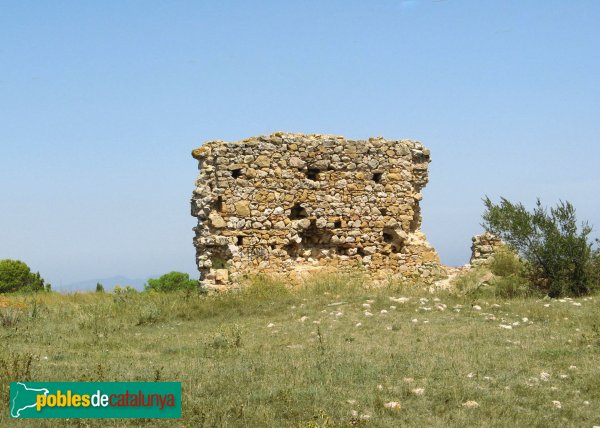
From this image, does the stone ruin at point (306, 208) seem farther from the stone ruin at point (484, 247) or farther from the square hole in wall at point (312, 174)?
the stone ruin at point (484, 247)

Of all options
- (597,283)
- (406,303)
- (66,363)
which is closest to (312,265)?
(406,303)

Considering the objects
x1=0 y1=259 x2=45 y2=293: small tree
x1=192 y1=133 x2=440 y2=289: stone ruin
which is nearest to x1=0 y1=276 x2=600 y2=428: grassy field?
x1=192 y1=133 x2=440 y2=289: stone ruin

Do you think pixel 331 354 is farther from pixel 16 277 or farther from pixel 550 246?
pixel 16 277

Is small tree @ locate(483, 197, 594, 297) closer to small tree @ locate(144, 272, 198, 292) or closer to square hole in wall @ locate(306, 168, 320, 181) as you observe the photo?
square hole in wall @ locate(306, 168, 320, 181)

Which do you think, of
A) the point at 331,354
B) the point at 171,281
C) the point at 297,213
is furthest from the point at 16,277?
the point at 331,354

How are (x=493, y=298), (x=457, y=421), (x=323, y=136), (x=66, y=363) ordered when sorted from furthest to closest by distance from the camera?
(x=323, y=136) → (x=493, y=298) → (x=66, y=363) → (x=457, y=421)

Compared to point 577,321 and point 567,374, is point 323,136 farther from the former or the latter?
point 567,374

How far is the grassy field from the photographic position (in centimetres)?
642

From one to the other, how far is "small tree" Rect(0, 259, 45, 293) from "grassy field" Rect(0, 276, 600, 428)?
1100 centimetres

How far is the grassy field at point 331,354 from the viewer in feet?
21.1

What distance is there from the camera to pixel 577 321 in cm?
1072

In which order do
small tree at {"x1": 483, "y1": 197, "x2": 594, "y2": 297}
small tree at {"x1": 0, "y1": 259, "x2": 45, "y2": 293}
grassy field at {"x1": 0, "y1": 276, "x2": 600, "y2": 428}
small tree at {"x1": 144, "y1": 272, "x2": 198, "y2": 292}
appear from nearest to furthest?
grassy field at {"x1": 0, "y1": 276, "x2": 600, "y2": 428}
small tree at {"x1": 483, "y1": 197, "x2": 594, "y2": 297}
small tree at {"x1": 0, "y1": 259, "x2": 45, "y2": 293}
small tree at {"x1": 144, "y1": 272, "x2": 198, "y2": 292}

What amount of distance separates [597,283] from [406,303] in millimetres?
4890

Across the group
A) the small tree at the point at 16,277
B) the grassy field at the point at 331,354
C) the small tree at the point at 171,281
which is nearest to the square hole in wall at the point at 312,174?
the grassy field at the point at 331,354
